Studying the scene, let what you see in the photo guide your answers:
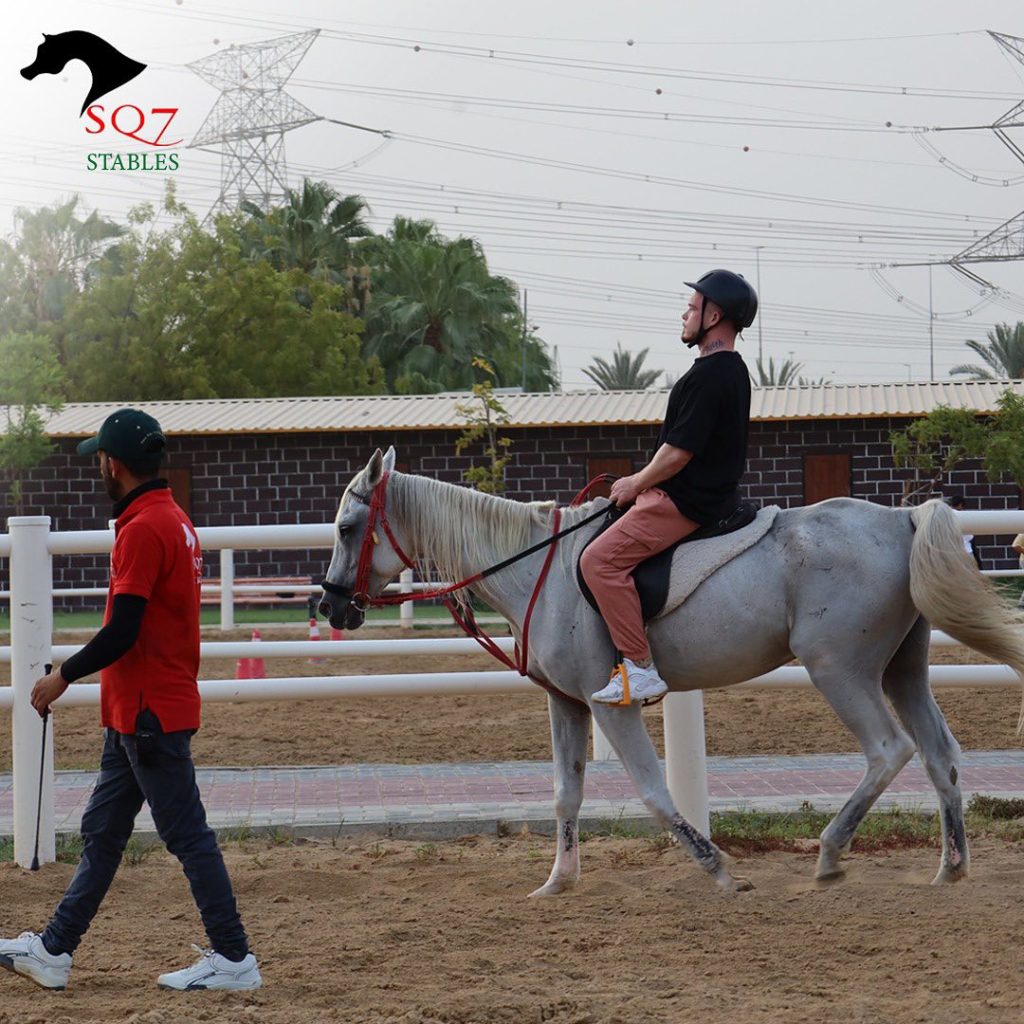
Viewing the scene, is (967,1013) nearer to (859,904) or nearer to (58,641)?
(859,904)

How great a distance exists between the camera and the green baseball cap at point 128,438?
4.57 m

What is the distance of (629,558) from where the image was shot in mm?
5637

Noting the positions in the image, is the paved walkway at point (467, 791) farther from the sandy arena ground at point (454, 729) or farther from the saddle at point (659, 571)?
the saddle at point (659, 571)

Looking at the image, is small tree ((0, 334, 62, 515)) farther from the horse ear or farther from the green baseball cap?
the green baseball cap

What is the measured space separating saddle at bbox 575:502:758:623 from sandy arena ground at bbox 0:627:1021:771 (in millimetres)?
3976

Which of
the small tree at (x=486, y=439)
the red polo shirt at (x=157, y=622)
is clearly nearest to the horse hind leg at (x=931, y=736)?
the red polo shirt at (x=157, y=622)

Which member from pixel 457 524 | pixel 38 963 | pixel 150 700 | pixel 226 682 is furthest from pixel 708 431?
pixel 38 963

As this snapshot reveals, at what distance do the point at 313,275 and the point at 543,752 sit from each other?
48.2 metres

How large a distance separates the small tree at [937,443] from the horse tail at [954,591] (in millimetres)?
22613

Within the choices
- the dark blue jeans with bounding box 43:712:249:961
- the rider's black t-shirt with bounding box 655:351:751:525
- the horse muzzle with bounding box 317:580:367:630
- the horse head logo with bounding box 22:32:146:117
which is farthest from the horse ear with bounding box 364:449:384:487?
the horse head logo with bounding box 22:32:146:117

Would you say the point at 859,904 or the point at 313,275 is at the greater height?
the point at 313,275

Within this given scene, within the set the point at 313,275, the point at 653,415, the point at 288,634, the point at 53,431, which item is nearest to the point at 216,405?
the point at 53,431

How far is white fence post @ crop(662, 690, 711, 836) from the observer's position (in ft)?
22.2

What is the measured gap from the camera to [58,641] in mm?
20750
